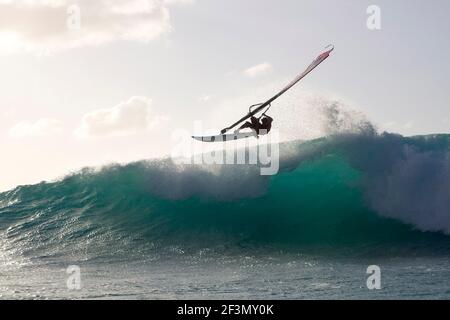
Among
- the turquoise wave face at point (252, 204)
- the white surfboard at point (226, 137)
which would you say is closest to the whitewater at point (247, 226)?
the turquoise wave face at point (252, 204)

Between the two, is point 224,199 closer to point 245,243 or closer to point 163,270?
point 245,243

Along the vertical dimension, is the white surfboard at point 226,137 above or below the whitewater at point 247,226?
above

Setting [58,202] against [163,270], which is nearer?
[163,270]

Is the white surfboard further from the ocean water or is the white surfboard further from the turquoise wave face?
the turquoise wave face

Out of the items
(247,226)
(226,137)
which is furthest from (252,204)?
(226,137)

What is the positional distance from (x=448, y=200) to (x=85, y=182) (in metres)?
12.5

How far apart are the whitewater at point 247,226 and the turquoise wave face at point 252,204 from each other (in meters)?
0.04

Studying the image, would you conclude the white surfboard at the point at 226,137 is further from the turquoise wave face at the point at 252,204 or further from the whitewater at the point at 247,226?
the turquoise wave face at the point at 252,204

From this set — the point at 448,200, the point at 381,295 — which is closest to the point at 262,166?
the point at 448,200

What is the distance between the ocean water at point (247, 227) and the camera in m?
10.2

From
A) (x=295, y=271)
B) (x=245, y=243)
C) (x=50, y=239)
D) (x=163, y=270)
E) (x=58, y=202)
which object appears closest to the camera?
(x=295, y=271)
